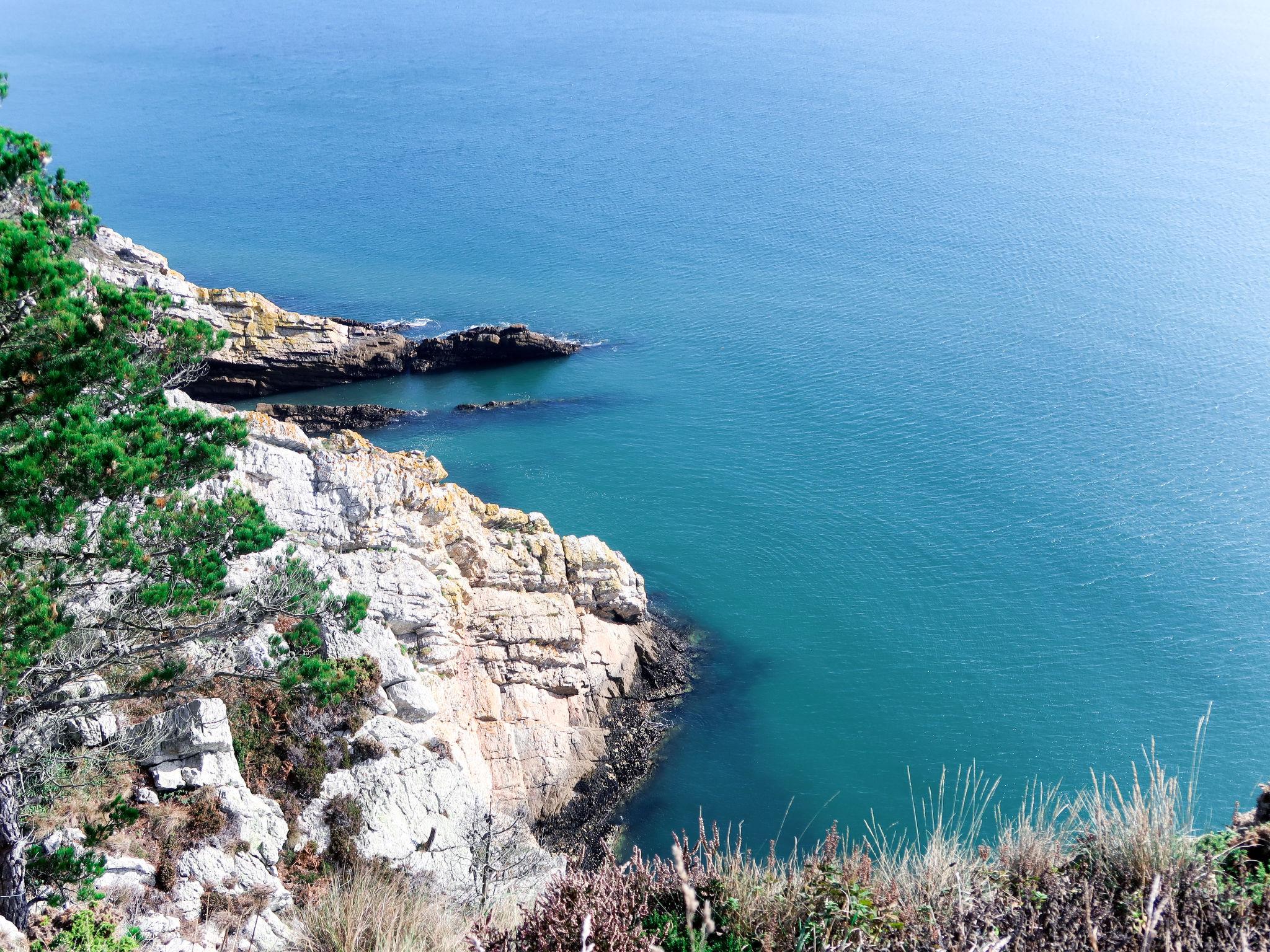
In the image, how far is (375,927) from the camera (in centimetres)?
849

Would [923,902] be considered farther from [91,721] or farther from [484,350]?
[484,350]

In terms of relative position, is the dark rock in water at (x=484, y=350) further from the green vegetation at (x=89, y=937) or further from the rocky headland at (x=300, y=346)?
the green vegetation at (x=89, y=937)

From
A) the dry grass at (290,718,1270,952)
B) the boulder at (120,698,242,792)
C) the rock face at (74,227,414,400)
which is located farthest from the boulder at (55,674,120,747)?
the rock face at (74,227,414,400)

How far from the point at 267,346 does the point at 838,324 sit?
107 ft

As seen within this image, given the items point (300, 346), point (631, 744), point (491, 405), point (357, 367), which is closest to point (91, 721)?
point (631, 744)

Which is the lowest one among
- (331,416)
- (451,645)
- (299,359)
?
(451,645)

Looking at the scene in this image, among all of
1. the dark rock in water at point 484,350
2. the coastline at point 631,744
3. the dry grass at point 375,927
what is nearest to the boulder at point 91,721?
the dry grass at point 375,927

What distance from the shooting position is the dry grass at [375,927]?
27.0 ft

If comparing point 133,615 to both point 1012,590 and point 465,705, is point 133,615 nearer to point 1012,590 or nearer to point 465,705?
point 465,705

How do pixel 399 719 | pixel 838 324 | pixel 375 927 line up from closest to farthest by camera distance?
pixel 375 927 < pixel 399 719 < pixel 838 324

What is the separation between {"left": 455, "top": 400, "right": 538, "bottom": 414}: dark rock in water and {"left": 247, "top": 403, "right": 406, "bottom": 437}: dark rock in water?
3111mm

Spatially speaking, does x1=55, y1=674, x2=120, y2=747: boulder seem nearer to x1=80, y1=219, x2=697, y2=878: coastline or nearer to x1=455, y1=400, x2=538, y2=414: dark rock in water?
x1=80, y1=219, x2=697, y2=878: coastline

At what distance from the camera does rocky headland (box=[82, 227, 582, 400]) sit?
51.1 m

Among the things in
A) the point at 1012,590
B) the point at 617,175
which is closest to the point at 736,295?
the point at 617,175
